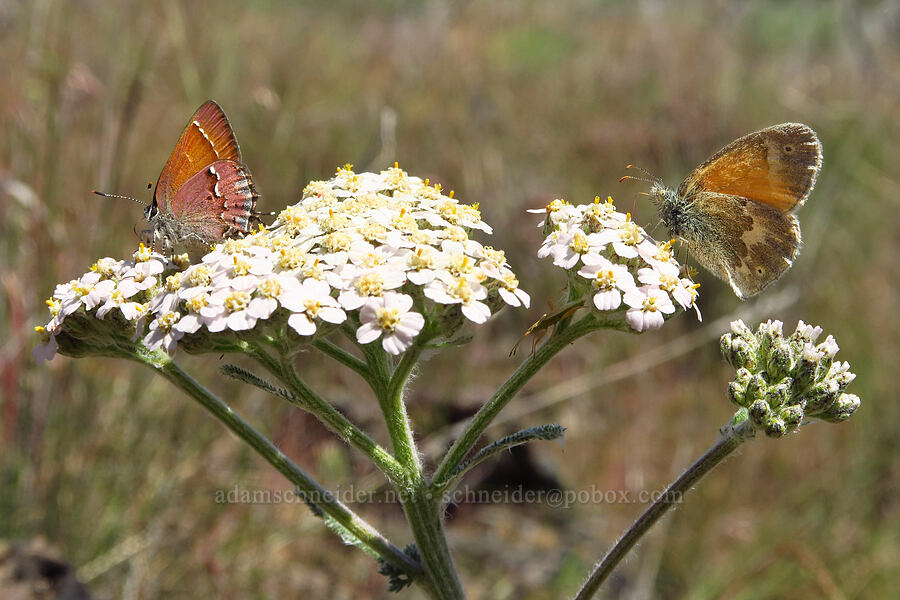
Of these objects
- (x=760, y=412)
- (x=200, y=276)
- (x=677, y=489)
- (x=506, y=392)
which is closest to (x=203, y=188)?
(x=200, y=276)

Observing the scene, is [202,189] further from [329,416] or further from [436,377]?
[436,377]

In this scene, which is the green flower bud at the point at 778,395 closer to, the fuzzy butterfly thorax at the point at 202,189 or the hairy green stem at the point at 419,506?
the hairy green stem at the point at 419,506

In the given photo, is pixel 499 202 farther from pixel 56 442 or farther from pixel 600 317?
pixel 600 317

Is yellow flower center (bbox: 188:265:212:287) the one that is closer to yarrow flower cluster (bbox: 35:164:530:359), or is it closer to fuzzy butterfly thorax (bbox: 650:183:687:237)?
yarrow flower cluster (bbox: 35:164:530:359)

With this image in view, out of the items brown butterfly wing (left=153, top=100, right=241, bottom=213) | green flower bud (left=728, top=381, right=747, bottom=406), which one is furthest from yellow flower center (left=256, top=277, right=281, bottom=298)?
green flower bud (left=728, top=381, right=747, bottom=406)

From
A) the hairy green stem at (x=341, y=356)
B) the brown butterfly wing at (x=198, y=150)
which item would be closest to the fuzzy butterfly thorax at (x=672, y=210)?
the hairy green stem at (x=341, y=356)

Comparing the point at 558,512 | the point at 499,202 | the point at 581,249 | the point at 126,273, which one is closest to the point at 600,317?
the point at 581,249
